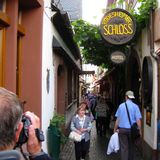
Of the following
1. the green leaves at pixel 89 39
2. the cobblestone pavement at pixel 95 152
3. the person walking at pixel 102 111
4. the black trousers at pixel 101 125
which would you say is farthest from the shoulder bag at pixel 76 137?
the black trousers at pixel 101 125

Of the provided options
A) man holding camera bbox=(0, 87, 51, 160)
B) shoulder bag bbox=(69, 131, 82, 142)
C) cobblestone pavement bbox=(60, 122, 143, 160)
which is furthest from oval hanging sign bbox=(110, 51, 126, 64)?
man holding camera bbox=(0, 87, 51, 160)

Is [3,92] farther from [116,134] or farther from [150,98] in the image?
[150,98]

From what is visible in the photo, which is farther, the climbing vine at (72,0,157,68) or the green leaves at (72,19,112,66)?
the green leaves at (72,19,112,66)

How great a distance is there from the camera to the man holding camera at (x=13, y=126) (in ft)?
5.75

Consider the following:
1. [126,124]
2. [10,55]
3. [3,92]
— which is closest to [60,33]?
[126,124]

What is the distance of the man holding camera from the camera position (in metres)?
1.75

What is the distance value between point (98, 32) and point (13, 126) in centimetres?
1093

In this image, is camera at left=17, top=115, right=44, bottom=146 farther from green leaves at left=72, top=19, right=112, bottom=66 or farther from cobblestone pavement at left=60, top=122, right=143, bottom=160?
green leaves at left=72, top=19, right=112, bottom=66

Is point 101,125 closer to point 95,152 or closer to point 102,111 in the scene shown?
point 102,111

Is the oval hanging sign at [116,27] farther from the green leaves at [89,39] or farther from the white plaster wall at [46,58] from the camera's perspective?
the white plaster wall at [46,58]

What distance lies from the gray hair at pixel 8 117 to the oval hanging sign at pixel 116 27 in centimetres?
957

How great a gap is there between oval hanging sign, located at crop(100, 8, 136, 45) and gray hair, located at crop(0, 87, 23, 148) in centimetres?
957

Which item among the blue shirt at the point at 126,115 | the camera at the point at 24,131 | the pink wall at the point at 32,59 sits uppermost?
the pink wall at the point at 32,59

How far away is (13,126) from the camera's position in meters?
1.82
